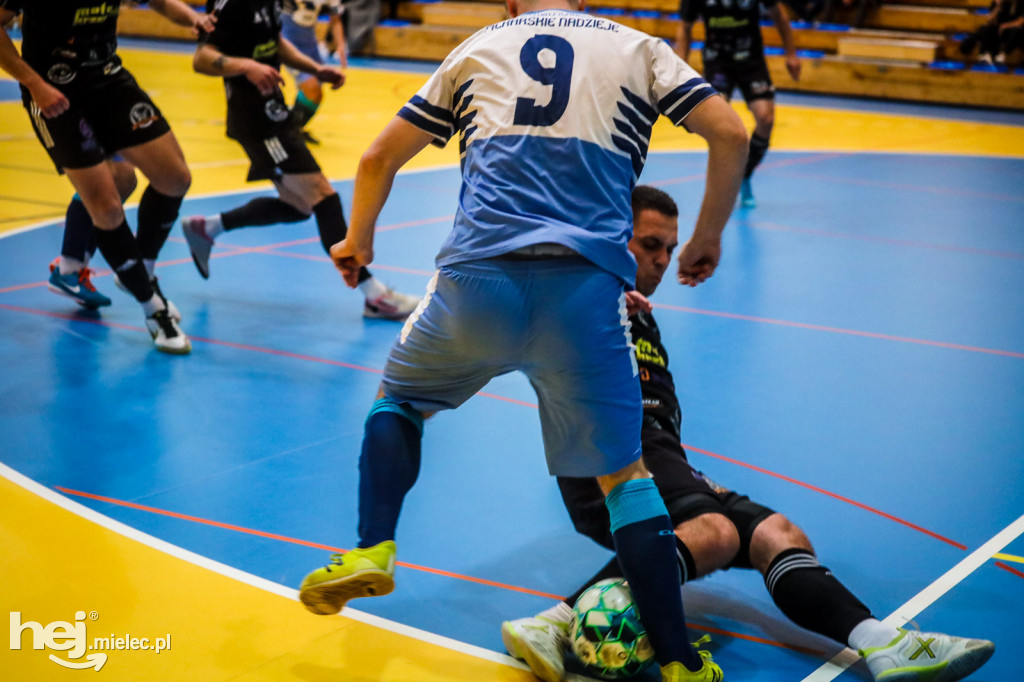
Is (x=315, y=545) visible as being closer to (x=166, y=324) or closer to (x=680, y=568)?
(x=680, y=568)

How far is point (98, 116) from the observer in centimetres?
465

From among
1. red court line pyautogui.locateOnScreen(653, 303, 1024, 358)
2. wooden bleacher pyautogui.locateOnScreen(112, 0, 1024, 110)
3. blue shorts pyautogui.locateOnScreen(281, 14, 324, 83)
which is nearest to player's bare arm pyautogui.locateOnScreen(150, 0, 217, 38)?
red court line pyautogui.locateOnScreen(653, 303, 1024, 358)

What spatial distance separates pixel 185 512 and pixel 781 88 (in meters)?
14.9

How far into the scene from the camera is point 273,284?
19.5ft

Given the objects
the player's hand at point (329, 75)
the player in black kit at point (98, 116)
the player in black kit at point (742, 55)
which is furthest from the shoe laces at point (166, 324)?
the player in black kit at point (742, 55)

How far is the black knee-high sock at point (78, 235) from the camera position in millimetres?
5203

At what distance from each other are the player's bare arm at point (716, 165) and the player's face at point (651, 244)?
42 cm

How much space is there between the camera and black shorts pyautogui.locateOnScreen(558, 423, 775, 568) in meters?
2.64

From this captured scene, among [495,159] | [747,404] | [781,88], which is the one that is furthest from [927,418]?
[781,88]

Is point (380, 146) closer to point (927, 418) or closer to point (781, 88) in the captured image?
point (927, 418)

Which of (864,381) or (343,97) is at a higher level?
(864,381)

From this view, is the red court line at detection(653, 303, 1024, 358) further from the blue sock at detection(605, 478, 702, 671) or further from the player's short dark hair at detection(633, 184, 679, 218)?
the blue sock at detection(605, 478, 702, 671)

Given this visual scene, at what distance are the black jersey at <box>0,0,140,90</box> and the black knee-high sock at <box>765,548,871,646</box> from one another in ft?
11.6

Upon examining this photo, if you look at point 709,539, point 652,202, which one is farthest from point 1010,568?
point 652,202
